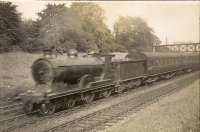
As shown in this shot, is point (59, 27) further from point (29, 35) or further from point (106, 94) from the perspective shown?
point (106, 94)

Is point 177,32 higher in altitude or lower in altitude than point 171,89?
higher

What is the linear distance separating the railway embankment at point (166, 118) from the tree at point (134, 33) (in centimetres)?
750

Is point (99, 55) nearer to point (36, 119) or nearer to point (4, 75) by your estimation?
point (4, 75)

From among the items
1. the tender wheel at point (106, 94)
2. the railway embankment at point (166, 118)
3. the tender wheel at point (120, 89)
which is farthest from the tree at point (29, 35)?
the tender wheel at point (120, 89)

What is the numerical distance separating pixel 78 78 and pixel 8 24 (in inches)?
179

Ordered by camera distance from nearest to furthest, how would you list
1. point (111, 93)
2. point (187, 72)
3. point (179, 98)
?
point (179, 98) < point (111, 93) < point (187, 72)

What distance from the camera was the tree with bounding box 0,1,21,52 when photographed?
8.60 metres

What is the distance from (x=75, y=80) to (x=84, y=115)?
2335 millimetres

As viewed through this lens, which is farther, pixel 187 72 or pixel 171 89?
pixel 187 72

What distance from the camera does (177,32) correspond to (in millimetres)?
17438

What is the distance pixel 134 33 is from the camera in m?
22.0

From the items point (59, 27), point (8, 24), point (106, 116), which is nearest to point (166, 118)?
point (106, 116)

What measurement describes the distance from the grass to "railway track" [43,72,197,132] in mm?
4155

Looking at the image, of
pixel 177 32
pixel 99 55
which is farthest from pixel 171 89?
pixel 99 55
